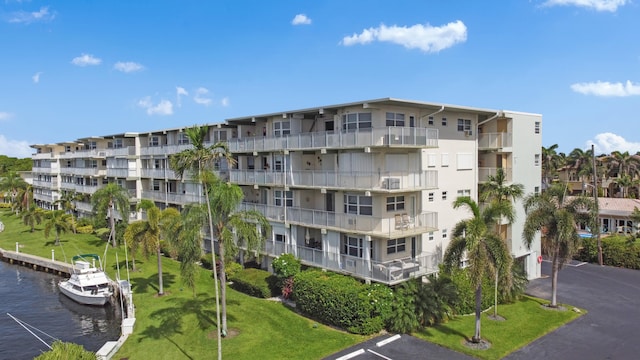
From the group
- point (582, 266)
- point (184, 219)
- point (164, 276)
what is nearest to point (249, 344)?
point (184, 219)

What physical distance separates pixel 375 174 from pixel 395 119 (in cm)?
422

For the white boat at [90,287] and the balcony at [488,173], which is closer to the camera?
the balcony at [488,173]

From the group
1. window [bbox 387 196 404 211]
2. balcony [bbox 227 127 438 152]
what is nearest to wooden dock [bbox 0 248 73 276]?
balcony [bbox 227 127 438 152]

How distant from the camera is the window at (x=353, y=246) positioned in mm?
28984

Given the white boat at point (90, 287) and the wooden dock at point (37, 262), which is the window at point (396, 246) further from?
the wooden dock at point (37, 262)

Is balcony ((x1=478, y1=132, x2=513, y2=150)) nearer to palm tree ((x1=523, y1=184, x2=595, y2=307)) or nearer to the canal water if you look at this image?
palm tree ((x1=523, y1=184, x2=595, y2=307))

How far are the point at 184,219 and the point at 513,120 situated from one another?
88.0ft

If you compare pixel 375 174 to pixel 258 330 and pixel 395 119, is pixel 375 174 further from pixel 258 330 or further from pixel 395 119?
pixel 258 330

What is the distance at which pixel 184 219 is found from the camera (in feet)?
79.3

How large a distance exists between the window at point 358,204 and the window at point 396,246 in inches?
97.0

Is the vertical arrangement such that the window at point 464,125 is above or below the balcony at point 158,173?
above

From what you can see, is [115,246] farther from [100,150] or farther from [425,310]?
[425,310]

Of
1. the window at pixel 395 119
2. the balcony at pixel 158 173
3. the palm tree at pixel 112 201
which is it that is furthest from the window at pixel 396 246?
the palm tree at pixel 112 201

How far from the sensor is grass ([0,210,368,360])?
23.2 meters
